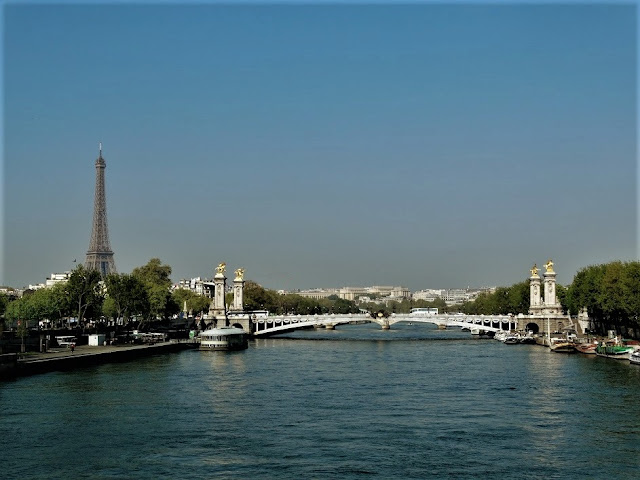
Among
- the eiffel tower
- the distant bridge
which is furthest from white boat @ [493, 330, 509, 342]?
the eiffel tower

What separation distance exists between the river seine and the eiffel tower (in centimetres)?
6411

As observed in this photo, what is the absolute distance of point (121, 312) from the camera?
248ft

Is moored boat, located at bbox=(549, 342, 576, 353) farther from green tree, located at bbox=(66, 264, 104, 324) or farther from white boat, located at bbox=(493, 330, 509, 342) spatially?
green tree, located at bbox=(66, 264, 104, 324)

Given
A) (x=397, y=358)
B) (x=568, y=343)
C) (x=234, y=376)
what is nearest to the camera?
(x=234, y=376)

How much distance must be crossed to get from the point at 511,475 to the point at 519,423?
24.0ft

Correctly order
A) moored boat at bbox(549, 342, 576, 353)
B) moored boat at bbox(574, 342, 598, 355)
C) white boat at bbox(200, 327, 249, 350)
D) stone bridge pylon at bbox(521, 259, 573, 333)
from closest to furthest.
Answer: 1. moored boat at bbox(574, 342, 598, 355)
2. moored boat at bbox(549, 342, 576, 353)
3. white boat at bbox(200, 327, 249, 350)
4. stone bridge pylon at bbox(521, 259, 573, 333)

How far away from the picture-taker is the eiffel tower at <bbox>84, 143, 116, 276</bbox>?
365 feet

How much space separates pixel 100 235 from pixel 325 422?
87.8 metres

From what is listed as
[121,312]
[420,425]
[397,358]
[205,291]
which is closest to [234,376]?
[397,358]

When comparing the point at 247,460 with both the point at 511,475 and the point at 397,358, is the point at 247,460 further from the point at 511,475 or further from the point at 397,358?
the point at 397,358

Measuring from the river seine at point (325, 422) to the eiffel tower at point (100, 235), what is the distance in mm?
64108

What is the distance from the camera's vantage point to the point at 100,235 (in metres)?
113

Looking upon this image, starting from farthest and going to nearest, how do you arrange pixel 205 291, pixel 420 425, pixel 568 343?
1. pixel 205 291
2. pixel 568 343
3. pixel 420 425

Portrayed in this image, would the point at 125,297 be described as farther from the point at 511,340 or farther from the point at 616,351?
the point at 616,351
